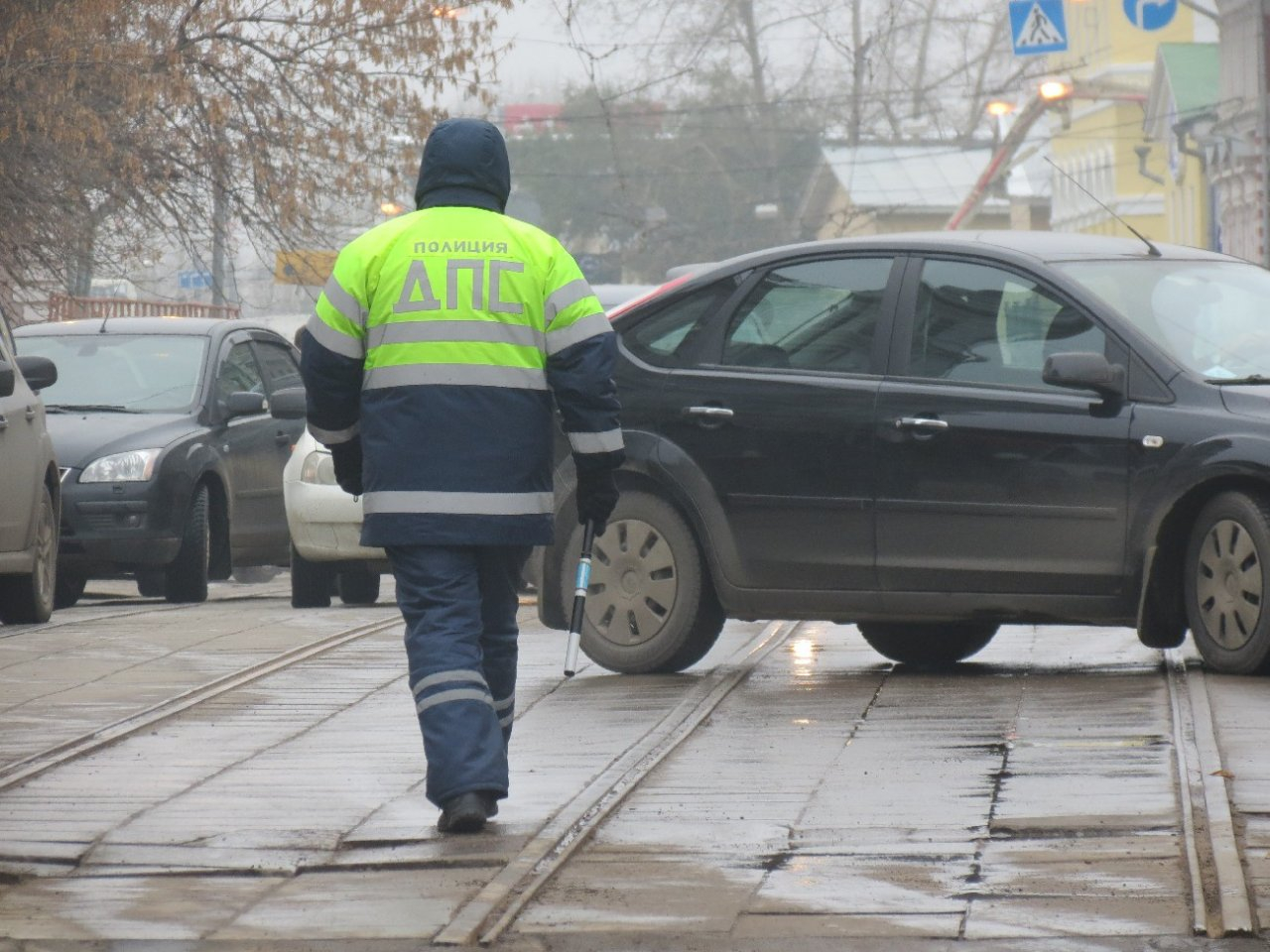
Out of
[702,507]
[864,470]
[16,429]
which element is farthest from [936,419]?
[16,429]

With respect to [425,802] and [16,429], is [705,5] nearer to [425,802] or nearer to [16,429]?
[16,429]

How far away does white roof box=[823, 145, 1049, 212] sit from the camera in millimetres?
80125

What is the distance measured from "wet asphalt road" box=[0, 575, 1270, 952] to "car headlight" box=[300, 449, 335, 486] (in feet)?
11.6

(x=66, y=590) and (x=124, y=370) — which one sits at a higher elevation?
(x=124, y=370)

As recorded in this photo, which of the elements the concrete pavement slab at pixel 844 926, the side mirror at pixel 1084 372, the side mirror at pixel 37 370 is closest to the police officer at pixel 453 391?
the concrete pavement slab at pixel 844 926

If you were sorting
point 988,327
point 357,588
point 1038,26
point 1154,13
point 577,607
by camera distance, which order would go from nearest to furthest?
1. point 577,607
2. point 988,327
3. point 357,588
4. point 1038,26
5. point 1154,13

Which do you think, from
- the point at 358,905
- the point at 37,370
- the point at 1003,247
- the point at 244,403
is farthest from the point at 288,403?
the point at 358,905

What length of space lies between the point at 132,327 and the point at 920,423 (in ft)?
25.3

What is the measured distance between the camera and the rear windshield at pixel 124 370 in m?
14.9

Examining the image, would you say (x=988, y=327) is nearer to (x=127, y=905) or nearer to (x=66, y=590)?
(x=127, y=905)

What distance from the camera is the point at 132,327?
15.6m

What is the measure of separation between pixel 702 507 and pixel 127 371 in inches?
262

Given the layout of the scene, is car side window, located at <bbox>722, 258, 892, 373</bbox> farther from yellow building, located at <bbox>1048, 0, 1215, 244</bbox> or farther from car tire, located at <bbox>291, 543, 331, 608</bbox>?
yellow building, located at <bbox>1048, 0, 1215, 244</bbox>

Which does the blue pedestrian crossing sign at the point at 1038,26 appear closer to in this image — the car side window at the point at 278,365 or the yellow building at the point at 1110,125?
the yellow building at the point at 1110,125
